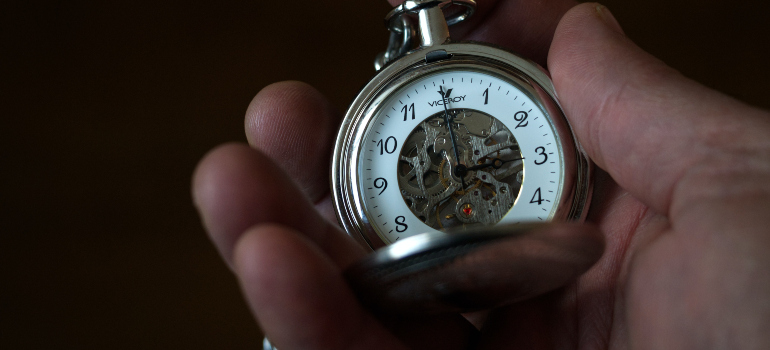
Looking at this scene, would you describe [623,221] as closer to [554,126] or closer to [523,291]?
[554,126]

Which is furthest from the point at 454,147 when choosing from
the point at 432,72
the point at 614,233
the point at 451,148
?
the point at 614,233

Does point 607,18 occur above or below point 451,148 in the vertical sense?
above

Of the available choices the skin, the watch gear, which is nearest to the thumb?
the skin

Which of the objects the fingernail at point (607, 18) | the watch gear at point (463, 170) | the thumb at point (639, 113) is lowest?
the watch gear at point (463, 170)

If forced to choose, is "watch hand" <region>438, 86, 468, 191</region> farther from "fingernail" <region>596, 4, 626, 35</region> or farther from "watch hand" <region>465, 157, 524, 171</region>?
"fingernail" <region>596, 4, 626, 35</region>

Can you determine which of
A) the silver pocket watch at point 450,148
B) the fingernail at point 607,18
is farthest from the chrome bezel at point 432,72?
the fingernail at point 607,18

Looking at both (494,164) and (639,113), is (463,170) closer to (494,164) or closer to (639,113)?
(494,164)

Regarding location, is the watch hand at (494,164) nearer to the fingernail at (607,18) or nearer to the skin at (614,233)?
the skin at (614,233)

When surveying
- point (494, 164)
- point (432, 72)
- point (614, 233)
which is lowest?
point (614, 233)
